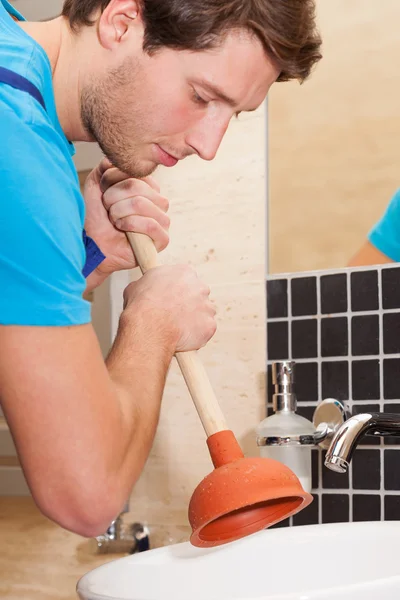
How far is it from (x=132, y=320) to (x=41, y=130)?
260mm

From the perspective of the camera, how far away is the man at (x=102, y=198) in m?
0.72

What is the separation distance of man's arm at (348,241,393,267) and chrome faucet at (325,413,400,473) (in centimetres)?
32

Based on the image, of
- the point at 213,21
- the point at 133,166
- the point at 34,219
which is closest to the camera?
the point at 34,219

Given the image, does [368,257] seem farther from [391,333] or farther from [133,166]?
[133,166]

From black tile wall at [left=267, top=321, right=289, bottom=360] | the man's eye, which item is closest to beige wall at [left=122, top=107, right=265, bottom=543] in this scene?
black tile wall at [left=267, top=321, right=289, bottom=360]

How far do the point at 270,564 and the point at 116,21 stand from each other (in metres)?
0.65

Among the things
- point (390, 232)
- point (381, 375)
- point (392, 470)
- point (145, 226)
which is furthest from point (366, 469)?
point (145, 226)

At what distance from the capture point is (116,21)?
892 mm

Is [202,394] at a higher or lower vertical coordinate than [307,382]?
higher

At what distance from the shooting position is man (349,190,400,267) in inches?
47.6

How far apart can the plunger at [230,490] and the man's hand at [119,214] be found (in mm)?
196

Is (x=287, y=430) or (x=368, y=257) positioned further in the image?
(x=368, y=257)

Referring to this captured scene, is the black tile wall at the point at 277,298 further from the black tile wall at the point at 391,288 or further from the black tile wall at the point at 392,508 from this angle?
the black tile wall at the point at 392,508

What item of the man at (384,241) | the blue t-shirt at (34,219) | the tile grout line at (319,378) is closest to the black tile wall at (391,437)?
the tile grout line at (319,378)
